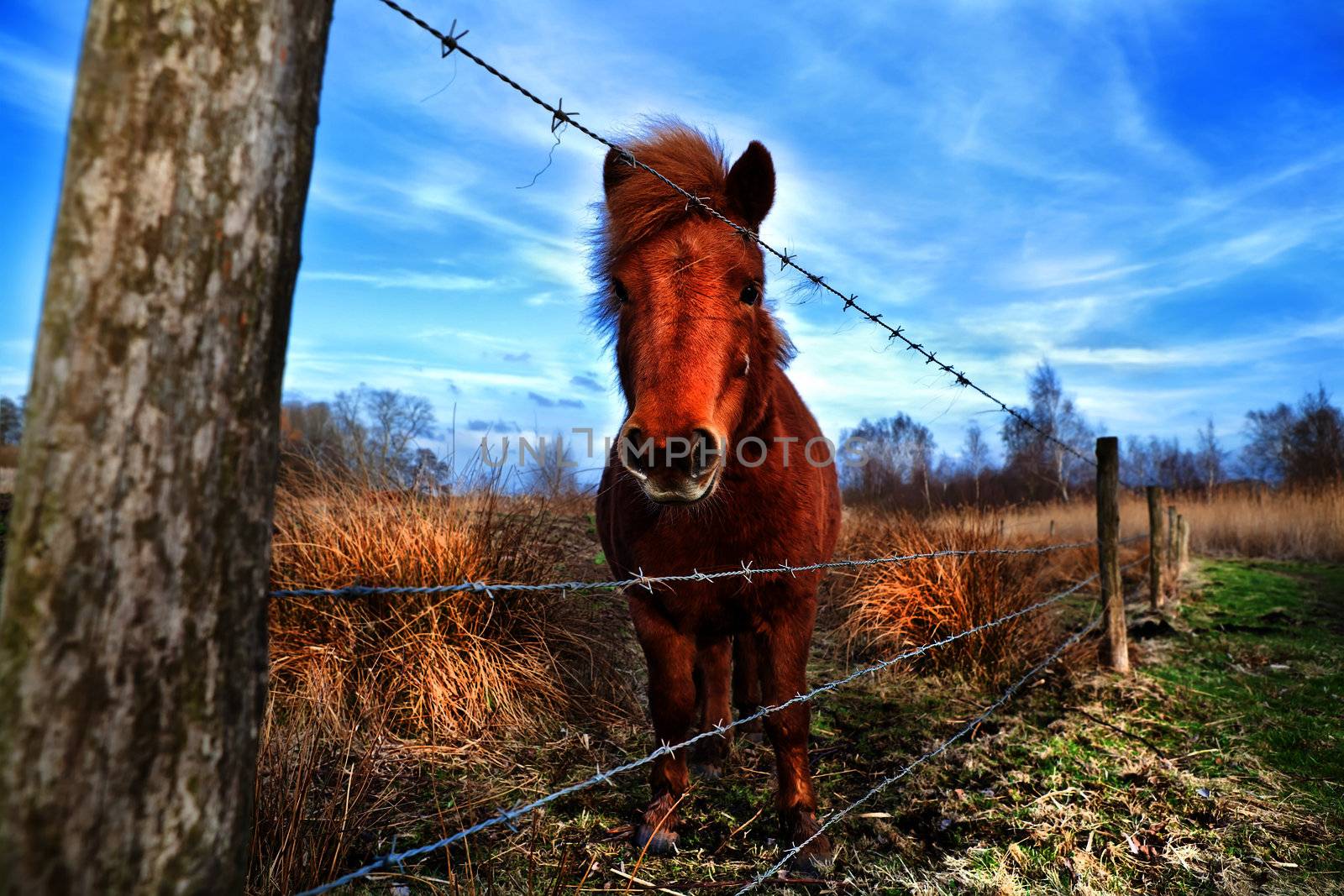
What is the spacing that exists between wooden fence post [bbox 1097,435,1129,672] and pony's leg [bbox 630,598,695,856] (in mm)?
3523

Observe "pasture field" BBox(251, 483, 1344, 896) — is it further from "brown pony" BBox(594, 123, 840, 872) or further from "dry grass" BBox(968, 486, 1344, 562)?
"dry grass" BBox(968, 486, 1344, 562)

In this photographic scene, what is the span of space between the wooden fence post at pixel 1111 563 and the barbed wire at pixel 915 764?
0.19m

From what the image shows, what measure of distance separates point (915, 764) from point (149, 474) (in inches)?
125

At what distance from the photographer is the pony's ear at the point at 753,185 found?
8.73 ft

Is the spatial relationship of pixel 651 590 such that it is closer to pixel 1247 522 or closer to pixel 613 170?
pixel 613 170

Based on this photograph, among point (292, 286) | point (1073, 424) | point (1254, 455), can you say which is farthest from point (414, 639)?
point (1254, 455)

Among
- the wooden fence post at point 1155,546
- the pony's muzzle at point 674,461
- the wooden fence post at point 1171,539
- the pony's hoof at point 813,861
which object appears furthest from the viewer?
the wooden fence post at point 1171,539

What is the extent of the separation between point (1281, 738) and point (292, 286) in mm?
4919

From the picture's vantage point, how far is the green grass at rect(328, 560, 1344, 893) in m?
2.48

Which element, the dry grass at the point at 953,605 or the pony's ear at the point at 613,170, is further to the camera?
the dry grass at the point at 953,605

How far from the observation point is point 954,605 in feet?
15.9

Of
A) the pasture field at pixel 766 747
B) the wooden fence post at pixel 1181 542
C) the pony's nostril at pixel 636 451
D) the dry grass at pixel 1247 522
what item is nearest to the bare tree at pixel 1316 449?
the dry grass at pixel 1247 522

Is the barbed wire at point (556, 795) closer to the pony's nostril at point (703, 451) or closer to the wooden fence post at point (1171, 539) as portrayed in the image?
the pony's nostril at point (703, 451)

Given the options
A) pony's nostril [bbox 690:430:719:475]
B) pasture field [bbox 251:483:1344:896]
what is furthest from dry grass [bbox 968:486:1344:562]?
pony's nostril [bbox 690:430:719:475]
